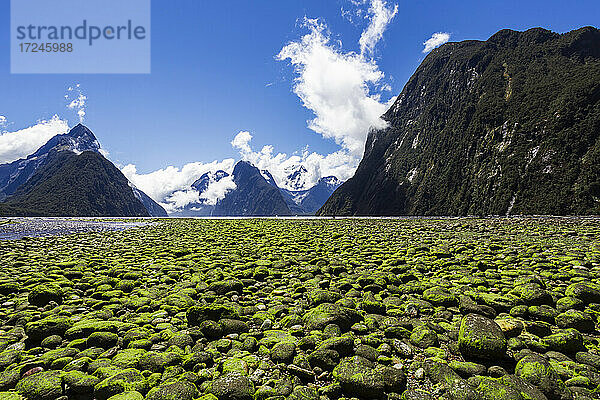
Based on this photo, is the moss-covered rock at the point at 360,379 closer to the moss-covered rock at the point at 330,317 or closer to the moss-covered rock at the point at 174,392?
the moss-covered rock at the point at 330,317

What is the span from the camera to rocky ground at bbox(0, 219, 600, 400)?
5207mm

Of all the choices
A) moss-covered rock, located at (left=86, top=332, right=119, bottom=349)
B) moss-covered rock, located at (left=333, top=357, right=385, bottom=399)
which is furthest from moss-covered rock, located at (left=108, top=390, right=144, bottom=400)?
moss-covered rock, located at (left=333, top=357, right=385, bottom=399)

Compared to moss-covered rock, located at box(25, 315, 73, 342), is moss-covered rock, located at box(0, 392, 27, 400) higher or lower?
lower

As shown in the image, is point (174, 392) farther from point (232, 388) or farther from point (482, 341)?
point (482, 341)

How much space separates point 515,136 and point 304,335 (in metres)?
157

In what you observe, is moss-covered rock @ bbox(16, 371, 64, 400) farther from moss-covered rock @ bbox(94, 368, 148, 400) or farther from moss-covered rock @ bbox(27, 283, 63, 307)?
moss-covered rock @ bbox(27, 283, 63, 307)

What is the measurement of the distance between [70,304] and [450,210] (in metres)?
159

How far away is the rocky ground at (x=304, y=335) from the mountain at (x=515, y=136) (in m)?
114

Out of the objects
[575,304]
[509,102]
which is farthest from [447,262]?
[509,102]

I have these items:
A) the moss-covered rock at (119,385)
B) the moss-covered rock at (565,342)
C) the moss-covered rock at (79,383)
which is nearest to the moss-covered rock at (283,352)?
the moss-covered rock at (119,385)

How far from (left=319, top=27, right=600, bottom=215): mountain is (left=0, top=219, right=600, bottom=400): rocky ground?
11381cm

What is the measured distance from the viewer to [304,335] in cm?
732

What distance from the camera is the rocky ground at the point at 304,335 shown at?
5.21 metres

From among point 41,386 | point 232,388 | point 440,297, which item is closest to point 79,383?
point 41,386
